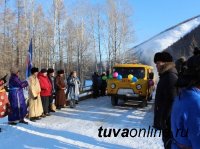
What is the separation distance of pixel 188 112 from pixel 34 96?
966 cm

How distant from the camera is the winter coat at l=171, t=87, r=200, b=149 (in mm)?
2742

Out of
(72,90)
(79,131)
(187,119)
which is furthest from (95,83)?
(187,119)

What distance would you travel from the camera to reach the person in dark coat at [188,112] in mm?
2750

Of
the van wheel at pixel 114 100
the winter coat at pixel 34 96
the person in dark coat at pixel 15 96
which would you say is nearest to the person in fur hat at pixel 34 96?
the winter coat at pixel 34 96

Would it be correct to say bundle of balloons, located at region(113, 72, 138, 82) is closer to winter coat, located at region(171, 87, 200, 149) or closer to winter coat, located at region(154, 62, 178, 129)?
winter coat, located at region(154, 62, 178, 129)

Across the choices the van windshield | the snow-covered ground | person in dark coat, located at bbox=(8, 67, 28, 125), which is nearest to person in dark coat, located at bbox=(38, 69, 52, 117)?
the snow-covered ground

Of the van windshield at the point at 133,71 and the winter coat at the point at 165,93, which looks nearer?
the winter coat at the point at 165,93

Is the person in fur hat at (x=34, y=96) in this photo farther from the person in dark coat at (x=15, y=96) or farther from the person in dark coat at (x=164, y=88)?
the person in dark coat at (x=164, y=88)

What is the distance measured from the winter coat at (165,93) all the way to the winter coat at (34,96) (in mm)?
7275

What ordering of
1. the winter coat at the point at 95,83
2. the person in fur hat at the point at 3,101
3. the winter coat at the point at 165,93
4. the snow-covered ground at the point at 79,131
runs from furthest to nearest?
the winter coat at the point at 95,83 → the person in fur hat at the point at 3,101 → the snow-covered ground at the point at 79,131 → the winter coat at the point at 165,93

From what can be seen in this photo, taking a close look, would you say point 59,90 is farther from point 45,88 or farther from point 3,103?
point 3,103

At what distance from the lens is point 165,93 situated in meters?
5.26

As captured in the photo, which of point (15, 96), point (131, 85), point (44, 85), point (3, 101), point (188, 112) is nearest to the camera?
point (188, 112)

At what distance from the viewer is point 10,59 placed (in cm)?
4050
